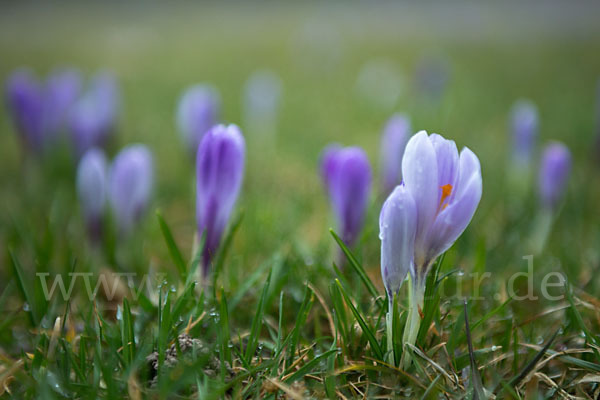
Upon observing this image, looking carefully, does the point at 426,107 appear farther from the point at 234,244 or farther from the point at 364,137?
the point at 234,244

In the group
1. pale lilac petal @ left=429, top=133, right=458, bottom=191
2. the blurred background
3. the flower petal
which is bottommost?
the blurred background

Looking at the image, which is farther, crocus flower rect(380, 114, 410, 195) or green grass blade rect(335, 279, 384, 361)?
crocus flower rect(380, 114, 410, 195)

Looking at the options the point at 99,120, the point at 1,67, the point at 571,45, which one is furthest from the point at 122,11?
the point at 99,120

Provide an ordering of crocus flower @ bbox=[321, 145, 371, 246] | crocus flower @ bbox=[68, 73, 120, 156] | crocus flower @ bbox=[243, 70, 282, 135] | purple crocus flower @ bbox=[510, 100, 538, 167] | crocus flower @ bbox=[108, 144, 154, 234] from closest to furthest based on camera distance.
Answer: crocus flower @ bbox=[321, 145, 371, 246] → crocus flower @ bbox=[108, 144, 154, 234] → purple crocus flower @ bbox=[510, 100, 538, 167] → crocus flower @ bbox=[68, 73, 120, 156] → crocus flower @ bbox=[243, 70, 282, 135]

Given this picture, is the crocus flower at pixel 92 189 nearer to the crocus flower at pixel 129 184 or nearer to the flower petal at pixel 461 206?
the crocus flower at pixel 129 184

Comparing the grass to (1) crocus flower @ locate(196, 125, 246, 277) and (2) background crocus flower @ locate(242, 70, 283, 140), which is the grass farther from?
(2) background crocus flower @ locate(242, 70, 283, 140)

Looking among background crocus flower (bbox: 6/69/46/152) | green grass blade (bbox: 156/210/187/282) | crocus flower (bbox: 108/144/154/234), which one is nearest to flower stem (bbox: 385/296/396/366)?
green grass blade (bbox: 156/210/187/282)
